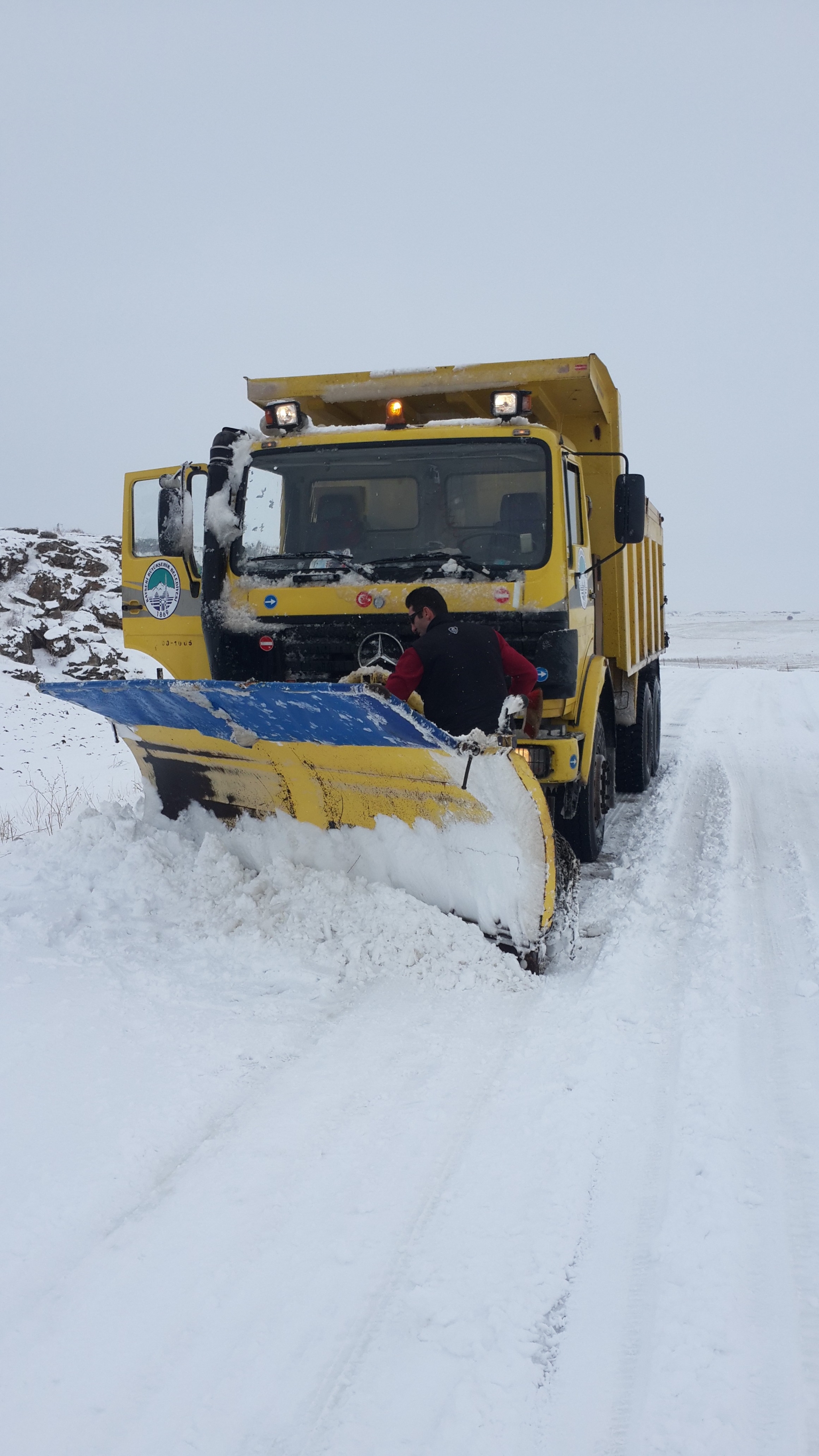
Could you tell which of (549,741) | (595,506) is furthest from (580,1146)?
(595,506)

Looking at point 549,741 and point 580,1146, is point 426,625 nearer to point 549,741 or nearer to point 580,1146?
point 549,741

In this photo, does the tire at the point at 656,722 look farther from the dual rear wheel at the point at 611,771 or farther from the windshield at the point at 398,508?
the windshield at the point at 398,508

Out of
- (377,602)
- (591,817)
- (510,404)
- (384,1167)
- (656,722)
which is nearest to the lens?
(384,1167)

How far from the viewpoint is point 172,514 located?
5.16 meters

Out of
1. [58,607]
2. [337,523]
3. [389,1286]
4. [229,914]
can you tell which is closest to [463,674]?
[337,523]

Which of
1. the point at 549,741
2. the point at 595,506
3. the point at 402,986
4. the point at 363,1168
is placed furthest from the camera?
the point at 595,506

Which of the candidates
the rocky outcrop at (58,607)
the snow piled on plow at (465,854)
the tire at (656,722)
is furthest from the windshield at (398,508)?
the rocky outcrop at (58,607)

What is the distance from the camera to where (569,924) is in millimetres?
4312

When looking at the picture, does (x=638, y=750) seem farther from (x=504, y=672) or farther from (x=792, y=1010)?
(x=792, y=1010)

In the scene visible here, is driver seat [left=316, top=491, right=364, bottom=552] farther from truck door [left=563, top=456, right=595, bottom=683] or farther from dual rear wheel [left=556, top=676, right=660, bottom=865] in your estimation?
dual rear wheel [left=556, top=676, right=660, bottom=865]

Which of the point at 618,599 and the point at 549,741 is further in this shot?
the point at 618,599

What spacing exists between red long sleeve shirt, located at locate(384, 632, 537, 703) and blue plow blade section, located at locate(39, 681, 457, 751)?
37 centimetres

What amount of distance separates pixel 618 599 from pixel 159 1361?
5500 millimetres

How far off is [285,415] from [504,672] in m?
2.00
